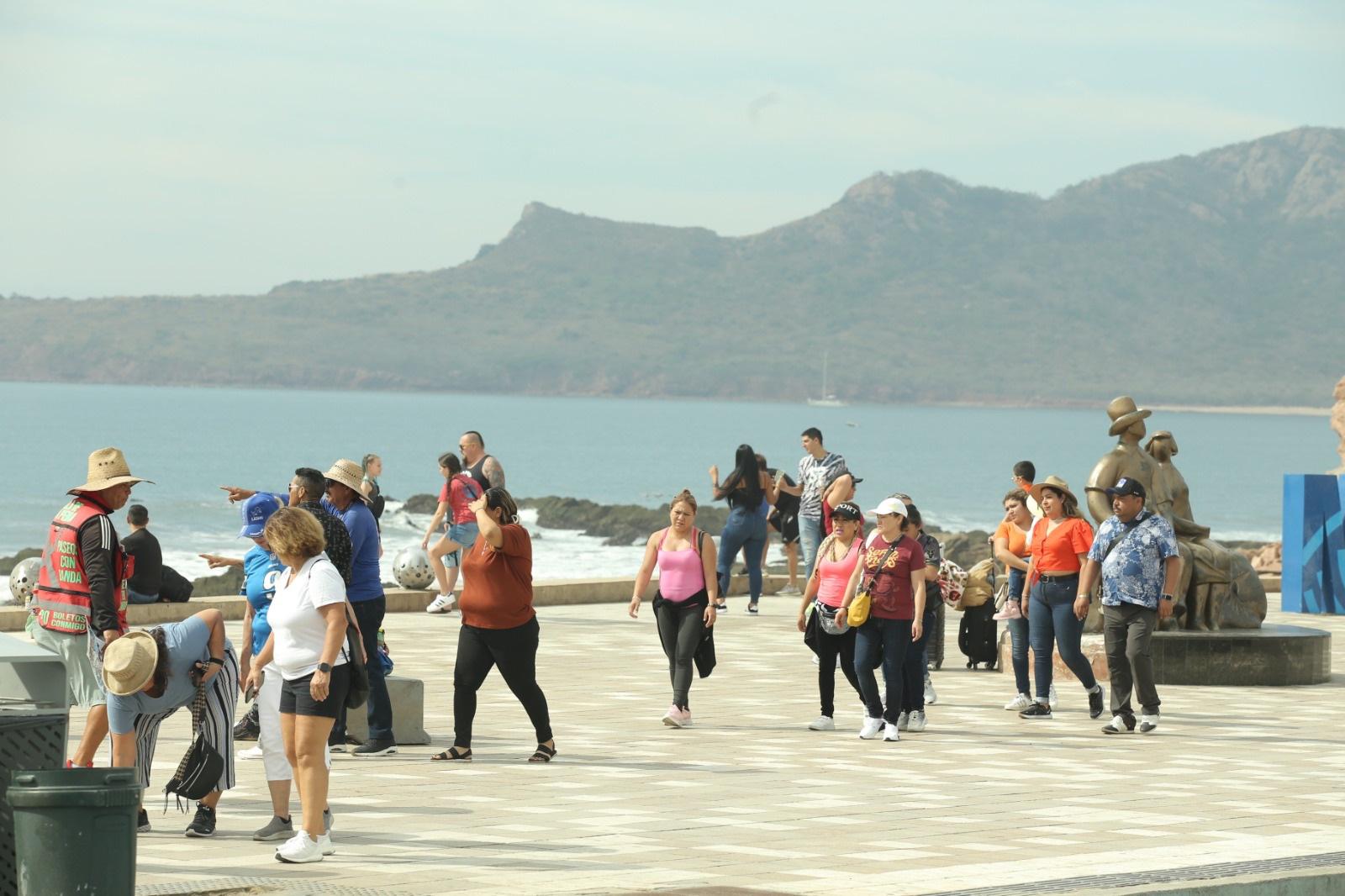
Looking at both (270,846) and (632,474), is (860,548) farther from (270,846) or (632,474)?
(632,474)

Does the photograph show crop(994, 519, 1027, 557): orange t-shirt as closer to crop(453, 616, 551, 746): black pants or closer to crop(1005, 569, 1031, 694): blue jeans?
crop(1005, 569, 1031, 694): blue jeans

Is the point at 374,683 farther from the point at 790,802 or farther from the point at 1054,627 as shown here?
the point at 1054,627

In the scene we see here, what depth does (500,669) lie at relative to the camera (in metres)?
11.4

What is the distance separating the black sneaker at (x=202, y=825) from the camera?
8.95 m

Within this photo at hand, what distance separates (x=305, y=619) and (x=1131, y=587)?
6014 millimetres

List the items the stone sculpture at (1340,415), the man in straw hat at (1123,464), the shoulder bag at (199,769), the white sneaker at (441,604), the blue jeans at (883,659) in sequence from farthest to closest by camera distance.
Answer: the stone sculpture at (1340,415), the white sneaker at (441,604), the man in straw hat at (1123,464), the blue jeans at (883,659), the shoulder bag at (199,769)

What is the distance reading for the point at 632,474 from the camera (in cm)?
12731

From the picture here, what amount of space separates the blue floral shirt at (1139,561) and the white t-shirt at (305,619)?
19.2 feet

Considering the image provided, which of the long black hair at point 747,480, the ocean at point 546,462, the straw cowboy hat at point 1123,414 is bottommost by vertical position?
the ocean at point 546,462

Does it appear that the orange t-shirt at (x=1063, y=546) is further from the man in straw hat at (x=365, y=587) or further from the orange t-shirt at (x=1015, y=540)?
the man in straw hat at (x=365, y=587)

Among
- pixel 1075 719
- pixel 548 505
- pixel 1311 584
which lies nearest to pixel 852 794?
pixel 1075 719

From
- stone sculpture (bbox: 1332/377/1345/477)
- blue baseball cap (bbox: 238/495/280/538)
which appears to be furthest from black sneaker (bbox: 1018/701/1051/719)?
stone sculpture (bbox: 1332/377/1345/477)

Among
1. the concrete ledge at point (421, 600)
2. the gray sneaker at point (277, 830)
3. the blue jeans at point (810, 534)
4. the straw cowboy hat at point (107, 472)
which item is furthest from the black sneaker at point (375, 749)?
the blue jeans at point (810, 534)

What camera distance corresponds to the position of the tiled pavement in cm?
816
